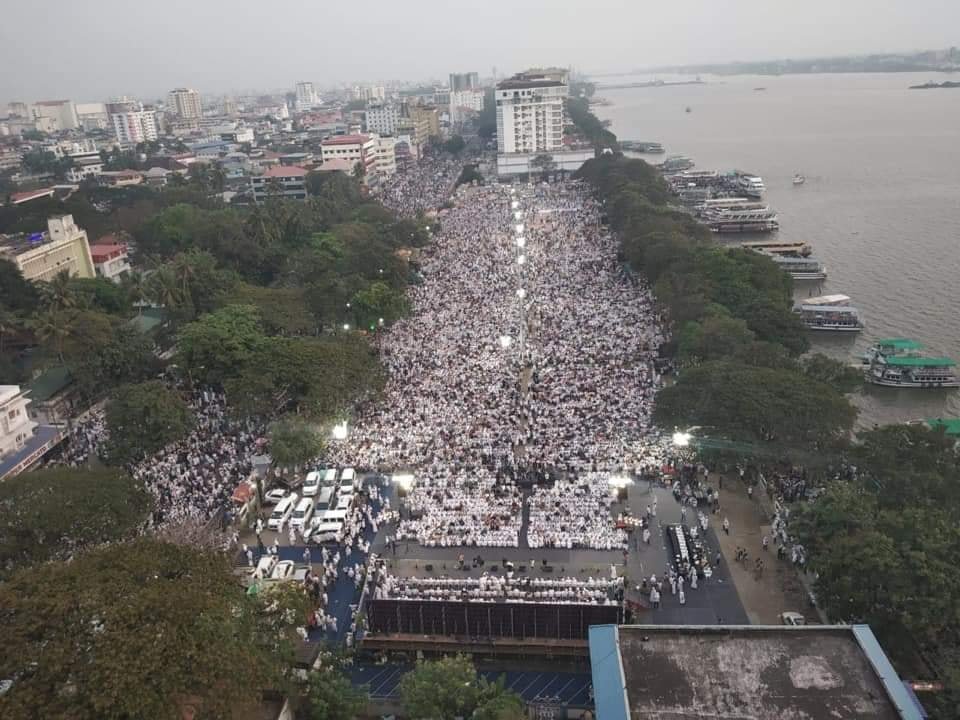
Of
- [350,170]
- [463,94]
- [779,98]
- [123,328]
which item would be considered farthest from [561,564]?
[779,98]

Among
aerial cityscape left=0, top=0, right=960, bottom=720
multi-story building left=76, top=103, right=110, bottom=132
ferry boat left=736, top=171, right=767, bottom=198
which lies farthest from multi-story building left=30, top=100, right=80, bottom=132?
ferry boat left=736, top=171, right=767, bottom=198

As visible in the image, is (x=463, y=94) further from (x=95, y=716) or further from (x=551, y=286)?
(x=95, y=716)

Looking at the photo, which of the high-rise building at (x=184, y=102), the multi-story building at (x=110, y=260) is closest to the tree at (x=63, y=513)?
the multi-story building at (x=110, y=260)

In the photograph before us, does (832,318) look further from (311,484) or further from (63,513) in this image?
(63,513)

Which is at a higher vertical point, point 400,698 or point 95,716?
point 95,716

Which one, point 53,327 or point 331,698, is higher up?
point 53,327

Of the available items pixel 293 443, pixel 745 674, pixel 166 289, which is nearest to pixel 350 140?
pixel 166 289

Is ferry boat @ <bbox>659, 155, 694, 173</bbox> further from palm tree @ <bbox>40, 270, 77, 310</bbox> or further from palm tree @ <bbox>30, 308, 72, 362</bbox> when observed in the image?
palm tree @ <bbox>30, 308, 72, 362</bbox>
